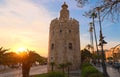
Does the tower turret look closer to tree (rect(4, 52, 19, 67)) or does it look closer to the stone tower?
the stone tower

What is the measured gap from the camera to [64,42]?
45031 millimetres

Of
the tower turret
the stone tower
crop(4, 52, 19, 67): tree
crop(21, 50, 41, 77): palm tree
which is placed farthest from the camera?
the tower turret

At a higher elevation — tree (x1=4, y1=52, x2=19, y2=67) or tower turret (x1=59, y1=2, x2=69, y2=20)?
tower turret (x1=59, y1=2, x2=69, y2=20)

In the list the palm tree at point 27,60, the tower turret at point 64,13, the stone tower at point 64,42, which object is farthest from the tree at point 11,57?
the tower turret at point 64,13

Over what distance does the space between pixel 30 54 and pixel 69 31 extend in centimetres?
2420

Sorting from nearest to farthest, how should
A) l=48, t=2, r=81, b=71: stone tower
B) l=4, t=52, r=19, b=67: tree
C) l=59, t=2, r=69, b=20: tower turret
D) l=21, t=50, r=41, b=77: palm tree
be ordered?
l=21, t=50, r=41, b=77: palm tree → l=4, t=52, r=19, b=67: tree → l=48, t=2, r=81, b=71: stone tower → l=59, t=2, r=69, b=20: tower turret

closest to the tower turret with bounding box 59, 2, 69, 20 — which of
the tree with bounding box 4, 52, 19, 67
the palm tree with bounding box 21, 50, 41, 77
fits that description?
the tree with bounding box 4, 52, 19, 67

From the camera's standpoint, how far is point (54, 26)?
152ft

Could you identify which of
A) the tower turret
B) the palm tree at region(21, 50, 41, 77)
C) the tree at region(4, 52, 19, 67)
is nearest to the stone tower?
the tower turret

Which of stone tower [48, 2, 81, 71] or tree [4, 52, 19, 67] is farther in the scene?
stone tower [48, 2, 81, 71]

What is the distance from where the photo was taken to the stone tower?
4469 cm

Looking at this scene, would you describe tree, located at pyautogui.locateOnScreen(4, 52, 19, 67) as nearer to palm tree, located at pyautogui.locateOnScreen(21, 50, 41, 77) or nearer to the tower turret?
palm tree, located at pyautogui.locateOnScreen(21, 50, 41, 77)

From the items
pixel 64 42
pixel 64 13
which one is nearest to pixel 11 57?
pixel 64 42

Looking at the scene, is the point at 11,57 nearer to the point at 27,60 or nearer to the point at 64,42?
the point at 27,60
